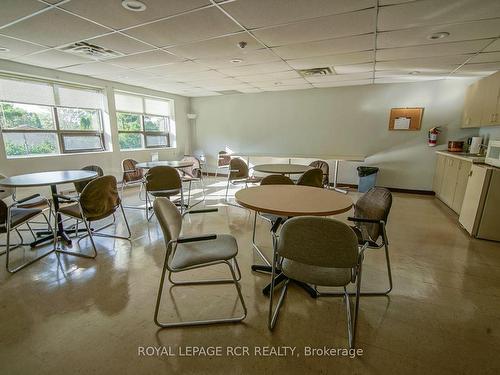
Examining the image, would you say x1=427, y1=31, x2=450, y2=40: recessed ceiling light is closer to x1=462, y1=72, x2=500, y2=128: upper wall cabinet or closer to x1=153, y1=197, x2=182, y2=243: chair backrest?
x1=462, y1=72, x2=500, y2=128: upper wall cabinet

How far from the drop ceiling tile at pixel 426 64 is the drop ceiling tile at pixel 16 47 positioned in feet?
16.1

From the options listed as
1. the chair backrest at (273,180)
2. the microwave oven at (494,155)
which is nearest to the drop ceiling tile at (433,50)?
the microwave oven at (494,155)

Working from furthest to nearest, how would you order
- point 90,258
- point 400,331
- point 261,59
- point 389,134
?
1. point 389,134
2. point 261,59
3. point 90,258
4. point 400,331

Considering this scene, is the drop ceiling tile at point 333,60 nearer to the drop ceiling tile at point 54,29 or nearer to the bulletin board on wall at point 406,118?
the bulletin board on wall at point 406,118

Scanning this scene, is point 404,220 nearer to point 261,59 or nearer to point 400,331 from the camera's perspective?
point 400,331

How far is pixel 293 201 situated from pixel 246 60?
2.78 meters

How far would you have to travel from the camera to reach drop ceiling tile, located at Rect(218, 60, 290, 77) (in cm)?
401

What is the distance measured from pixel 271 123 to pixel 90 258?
5.44 meters

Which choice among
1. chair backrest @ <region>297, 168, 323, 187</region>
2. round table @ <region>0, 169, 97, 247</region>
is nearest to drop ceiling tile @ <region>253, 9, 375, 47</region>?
chair backrest @ <region>297, 168, 323, 187</region>

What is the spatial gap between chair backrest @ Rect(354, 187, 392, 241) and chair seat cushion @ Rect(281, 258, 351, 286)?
52 centimetres

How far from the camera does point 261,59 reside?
368 cm

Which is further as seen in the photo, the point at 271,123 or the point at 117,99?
the point at 271,123

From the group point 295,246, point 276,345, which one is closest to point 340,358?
point 276,345

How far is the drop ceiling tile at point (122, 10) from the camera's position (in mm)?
2098
